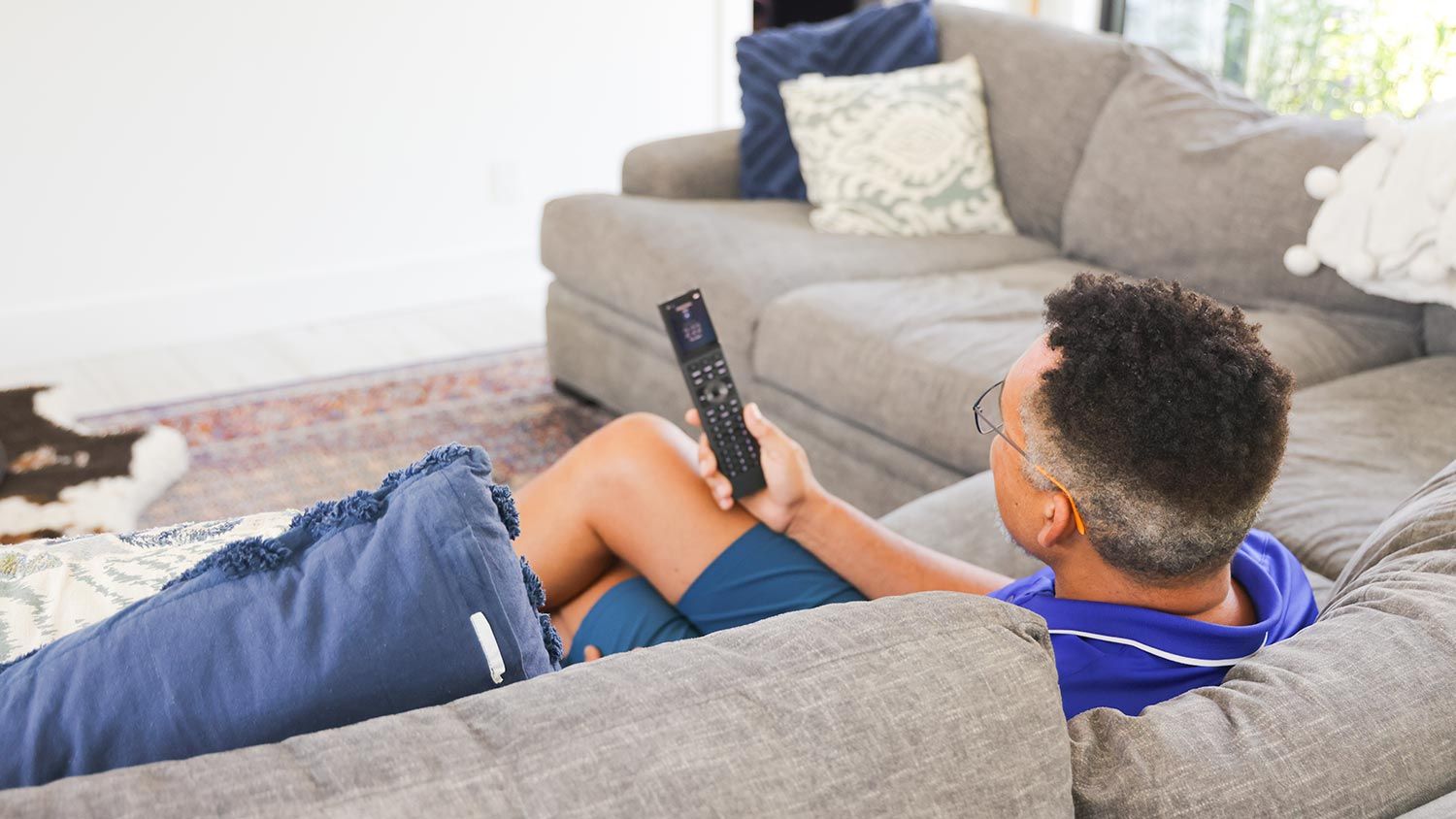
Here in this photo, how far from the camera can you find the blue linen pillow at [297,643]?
0.71 metres

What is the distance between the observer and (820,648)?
2.42 ft

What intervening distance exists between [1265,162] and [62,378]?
2.80 m

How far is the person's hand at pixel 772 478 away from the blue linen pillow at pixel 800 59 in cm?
176

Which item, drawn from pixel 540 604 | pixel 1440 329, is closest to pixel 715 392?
pixel 540 604

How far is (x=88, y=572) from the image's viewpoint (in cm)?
85

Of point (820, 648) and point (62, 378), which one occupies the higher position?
point (820, 648)

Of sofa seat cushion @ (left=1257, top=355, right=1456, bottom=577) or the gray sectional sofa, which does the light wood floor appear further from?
sofa seat cushion @ (left=1257, top=355, right=1456, bottom=577)

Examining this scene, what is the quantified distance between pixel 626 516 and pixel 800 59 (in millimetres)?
1900

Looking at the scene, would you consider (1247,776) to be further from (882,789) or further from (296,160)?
(296,160)

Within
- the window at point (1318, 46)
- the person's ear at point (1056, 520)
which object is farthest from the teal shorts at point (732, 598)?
the window at point (1318, 46)

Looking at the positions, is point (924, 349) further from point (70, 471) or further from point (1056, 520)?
point (70, 471)

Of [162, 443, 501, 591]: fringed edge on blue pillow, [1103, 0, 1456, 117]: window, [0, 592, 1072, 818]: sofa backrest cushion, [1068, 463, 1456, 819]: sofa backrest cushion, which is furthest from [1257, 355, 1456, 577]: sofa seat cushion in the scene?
[1103, 0, 1456, 117]: window

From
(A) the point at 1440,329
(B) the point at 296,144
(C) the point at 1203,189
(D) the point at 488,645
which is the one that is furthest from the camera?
(B) the point at 296,144

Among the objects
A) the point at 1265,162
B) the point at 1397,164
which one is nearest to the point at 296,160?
the point at 1265,162
